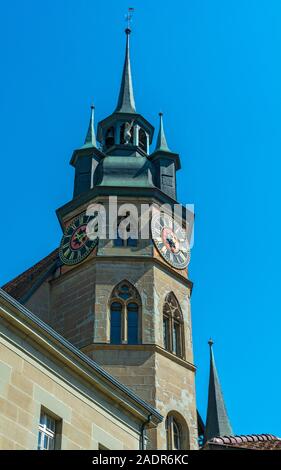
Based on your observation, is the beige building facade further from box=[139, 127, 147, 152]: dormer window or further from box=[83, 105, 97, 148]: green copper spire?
box=[139, 127, 147, 152]: dormer window

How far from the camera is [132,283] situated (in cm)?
2689

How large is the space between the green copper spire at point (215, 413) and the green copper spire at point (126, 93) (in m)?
9.29

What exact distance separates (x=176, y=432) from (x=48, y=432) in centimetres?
1088

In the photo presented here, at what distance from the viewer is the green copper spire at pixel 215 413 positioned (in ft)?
98.3

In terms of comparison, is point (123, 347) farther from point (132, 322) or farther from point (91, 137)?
point (91, 137)

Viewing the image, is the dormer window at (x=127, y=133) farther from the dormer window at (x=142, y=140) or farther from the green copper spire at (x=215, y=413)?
the green copper spire at (x=215, y=413)

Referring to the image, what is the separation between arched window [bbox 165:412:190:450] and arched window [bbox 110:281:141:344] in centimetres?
223

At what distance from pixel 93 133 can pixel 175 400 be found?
10308mm

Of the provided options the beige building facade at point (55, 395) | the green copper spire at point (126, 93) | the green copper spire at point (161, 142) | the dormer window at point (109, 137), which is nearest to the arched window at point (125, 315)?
the green copper spire at point (161, 142)

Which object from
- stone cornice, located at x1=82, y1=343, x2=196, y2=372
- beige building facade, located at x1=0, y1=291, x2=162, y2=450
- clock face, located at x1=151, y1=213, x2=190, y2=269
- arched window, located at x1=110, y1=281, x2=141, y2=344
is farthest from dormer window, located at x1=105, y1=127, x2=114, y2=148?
beige building facade, located at x1=0, y1=291, x2=162, y2=450

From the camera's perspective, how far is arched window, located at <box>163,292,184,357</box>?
26625 millimetres

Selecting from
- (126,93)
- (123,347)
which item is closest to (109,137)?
(126,93)

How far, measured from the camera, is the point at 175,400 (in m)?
25.2
